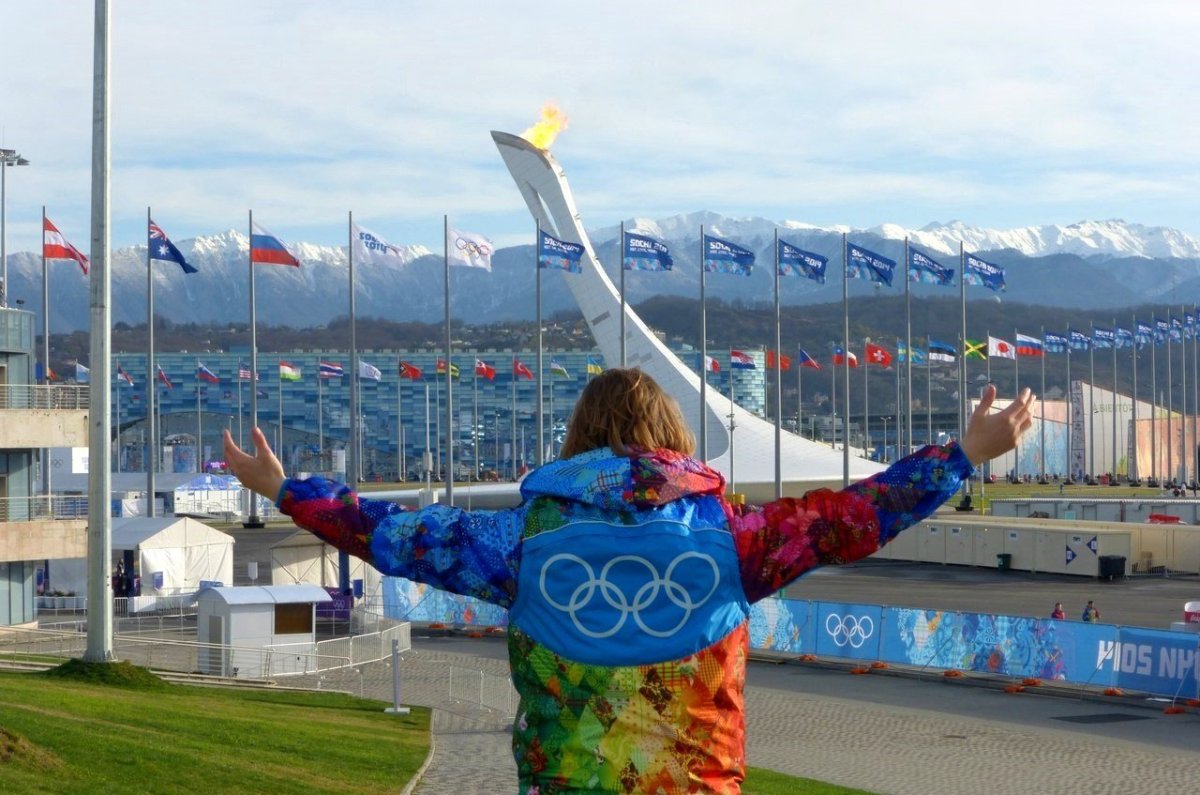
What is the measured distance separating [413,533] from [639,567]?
64cm

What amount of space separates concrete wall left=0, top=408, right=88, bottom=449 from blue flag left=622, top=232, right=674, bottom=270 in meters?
20.3

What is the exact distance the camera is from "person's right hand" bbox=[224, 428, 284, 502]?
4500 millimetres

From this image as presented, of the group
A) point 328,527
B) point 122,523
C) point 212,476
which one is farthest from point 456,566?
point 212,476

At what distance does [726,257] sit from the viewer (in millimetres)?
52531

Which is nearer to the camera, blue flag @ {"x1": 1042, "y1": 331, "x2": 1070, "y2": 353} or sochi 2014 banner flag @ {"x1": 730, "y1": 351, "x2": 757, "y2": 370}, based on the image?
sochi 2014 banner flag @ {"x1": 730, "y1": 351, "x2": 757, "y2": 370}

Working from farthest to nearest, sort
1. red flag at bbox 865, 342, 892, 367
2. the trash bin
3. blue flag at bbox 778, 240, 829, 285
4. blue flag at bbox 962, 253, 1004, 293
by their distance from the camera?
red flag at bbox 865, 342, 892, 367 → blue flag at bbox 962, 253, 1004, 293 → blue flag at bbox 778, 240, 829, 285 → the trash bin

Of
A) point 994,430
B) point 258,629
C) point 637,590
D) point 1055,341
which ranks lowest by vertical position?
point 258,629

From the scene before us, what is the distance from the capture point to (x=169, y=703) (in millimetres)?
19672

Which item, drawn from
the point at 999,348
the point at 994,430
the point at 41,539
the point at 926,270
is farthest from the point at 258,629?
the point at 999,348

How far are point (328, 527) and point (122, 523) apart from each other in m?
40.9

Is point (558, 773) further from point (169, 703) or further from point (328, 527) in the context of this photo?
point (169, 703)

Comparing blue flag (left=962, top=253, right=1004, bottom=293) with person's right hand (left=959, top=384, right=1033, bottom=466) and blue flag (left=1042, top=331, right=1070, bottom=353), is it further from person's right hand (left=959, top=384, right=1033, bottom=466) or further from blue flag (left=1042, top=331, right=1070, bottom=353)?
person's right hand (left=959, top=384, right=1033, bottom=466)

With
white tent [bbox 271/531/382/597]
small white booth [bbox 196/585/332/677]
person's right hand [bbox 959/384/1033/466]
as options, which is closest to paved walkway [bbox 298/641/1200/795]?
small white booth [bbox 196/585/332/677]

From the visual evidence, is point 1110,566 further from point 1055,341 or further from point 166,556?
point 1055,341
